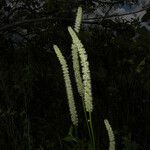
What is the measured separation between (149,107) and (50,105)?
1287 millimetres

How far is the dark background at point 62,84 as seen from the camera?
5.16 m

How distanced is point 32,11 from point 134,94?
2.89 meters

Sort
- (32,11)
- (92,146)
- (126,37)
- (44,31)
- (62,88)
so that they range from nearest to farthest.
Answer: (92,146) → (62,88) → (126,37) → (44,31) → (32,11)

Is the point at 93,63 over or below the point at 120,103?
over

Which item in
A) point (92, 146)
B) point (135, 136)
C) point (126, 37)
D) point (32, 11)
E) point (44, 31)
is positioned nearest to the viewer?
point (92, 146)

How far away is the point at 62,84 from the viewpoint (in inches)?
235

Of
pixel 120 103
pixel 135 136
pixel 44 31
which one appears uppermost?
pixel 44 31

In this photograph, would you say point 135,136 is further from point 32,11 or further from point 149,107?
point 32,11

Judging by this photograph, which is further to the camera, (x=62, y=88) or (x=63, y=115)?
(x=62, y=88)

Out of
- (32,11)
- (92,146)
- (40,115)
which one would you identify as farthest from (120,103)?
(32,11)

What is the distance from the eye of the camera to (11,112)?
5441mm

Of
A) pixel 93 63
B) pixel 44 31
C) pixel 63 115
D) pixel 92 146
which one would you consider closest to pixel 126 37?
pixel 93 63

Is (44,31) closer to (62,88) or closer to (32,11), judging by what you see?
(32,11)

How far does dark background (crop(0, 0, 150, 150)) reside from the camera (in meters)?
5.16
